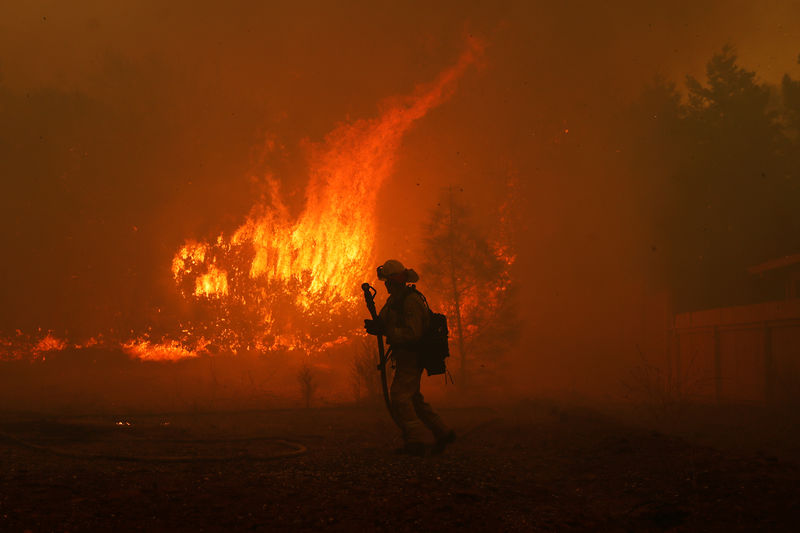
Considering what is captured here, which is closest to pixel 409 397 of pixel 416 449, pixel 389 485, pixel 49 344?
pixel 416 449

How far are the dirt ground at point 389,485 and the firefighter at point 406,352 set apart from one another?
1.71 ft

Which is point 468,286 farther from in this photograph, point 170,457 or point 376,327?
point 170,457

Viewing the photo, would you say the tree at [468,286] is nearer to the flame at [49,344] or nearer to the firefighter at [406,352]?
the firefighter at [406,352]

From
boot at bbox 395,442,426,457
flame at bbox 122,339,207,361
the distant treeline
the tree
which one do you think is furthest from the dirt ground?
flame at bbox 122,339,207,361

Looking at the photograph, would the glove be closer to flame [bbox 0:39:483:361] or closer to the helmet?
the helmet

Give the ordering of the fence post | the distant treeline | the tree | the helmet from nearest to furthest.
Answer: the helmet
the fence post
the tree
the distant treeline

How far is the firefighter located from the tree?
17.7m

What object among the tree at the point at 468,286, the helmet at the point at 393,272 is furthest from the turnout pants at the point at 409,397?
the tree at the point at 468,286

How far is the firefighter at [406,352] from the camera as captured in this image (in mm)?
8992

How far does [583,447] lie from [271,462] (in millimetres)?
4537

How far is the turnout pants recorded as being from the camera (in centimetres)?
892

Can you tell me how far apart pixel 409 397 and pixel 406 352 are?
638 mm

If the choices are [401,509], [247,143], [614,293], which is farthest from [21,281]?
[401,509]

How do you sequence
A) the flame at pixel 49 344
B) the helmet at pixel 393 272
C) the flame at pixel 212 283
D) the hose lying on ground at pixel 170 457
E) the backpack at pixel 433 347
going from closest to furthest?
the hose lying on ground at pixel 170 457, the backpack at pixel 433 347, the helmet at pixel 393 272, the flame at pixel 49 344, the flame at pixel 212 283
